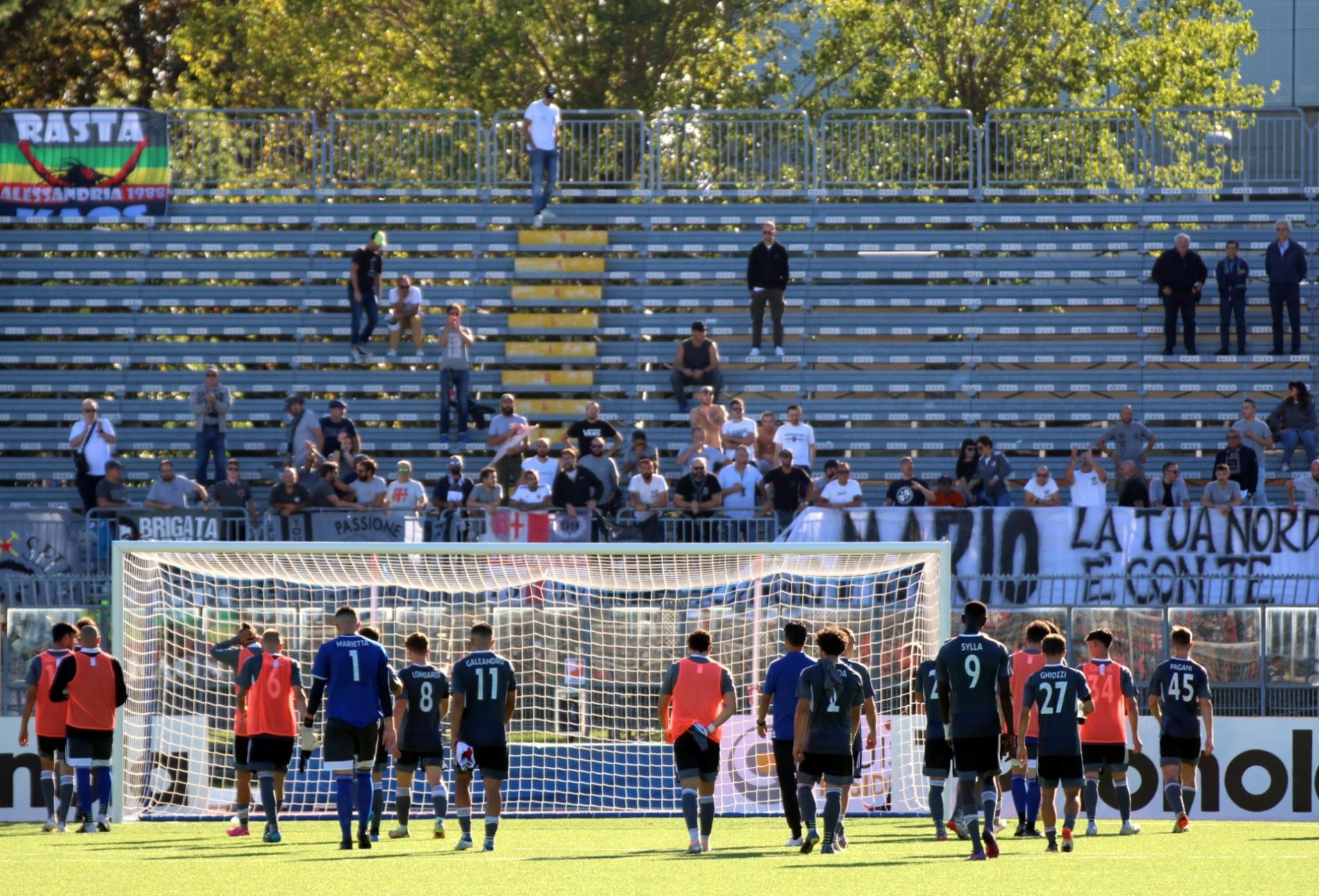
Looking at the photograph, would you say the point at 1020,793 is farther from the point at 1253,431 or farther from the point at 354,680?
the point at 1253,431

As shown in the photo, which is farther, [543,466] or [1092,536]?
[543,466]

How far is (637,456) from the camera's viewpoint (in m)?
23.1

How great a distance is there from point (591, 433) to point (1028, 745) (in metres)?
9.11

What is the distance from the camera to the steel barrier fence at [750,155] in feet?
90.8

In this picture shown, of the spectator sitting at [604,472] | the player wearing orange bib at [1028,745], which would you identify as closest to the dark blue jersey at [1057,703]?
the player wearing orange bib at [1028,745]

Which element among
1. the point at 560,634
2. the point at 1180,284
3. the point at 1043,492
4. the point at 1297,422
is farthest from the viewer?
the point at 1180,284

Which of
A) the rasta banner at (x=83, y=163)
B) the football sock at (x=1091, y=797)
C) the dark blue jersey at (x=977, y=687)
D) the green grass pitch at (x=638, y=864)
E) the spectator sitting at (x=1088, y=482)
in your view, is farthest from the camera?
the rasta banner at (x=83, y=163)

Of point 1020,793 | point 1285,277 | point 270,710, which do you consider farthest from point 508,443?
point 1285,277

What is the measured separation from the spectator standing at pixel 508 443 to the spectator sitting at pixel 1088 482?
6554mm

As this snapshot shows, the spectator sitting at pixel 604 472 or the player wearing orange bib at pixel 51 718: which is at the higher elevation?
the spectator sitting at pixel 604 472

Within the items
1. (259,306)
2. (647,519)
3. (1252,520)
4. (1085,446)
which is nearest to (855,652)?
(647,519)

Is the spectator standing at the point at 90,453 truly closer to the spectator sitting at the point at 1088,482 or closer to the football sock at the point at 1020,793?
the spectator sitting at the point at 1088,482

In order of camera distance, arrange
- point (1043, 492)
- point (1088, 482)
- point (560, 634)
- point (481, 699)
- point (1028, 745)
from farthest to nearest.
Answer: point (1088, 482)
point (1043, 492)
point (560, 634)
point (1028, 745)
point (481, 699)

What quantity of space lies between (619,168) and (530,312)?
2955 mm
